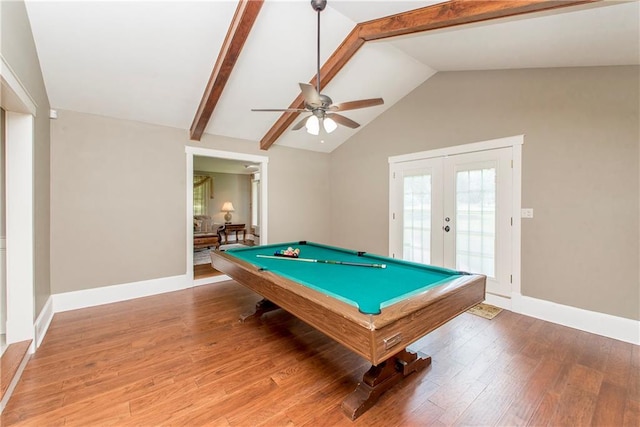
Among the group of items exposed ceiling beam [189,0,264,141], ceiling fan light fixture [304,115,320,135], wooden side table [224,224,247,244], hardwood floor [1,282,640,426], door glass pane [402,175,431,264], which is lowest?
hardwood floor [1,282,640,426]

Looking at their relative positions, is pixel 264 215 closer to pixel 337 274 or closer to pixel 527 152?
pixel 337 274

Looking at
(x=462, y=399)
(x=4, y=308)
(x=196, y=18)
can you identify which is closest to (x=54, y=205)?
(x=4, y=308)

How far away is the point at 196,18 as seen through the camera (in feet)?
8.05

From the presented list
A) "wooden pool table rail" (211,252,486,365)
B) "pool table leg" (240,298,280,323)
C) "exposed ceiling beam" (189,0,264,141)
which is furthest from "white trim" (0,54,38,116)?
"pool table leg" (240,298,280,323)

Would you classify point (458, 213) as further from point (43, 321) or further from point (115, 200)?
point (43, 321)

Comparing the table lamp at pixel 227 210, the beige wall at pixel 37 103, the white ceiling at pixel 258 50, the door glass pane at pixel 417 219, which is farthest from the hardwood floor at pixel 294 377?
the table lamp at pixel 227 210

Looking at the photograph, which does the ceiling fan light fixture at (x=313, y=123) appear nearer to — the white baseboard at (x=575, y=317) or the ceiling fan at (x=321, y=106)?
the ceiling fan at (x=321, y=106)

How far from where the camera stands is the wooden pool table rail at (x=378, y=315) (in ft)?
4.17

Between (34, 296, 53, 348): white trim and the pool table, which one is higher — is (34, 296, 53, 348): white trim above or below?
below

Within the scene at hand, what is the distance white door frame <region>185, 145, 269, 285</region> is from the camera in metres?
4.02

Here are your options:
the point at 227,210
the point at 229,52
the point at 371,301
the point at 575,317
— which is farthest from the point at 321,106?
the point at 227,210

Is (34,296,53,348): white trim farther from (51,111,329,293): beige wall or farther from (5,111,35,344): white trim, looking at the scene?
(51,111,329,293): beige wall

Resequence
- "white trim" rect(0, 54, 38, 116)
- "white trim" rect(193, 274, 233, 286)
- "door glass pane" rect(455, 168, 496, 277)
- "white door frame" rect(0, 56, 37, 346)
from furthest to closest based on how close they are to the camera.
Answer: "white trim" rect(193, 274, 233, 286), "door glass pane" rect(455, 168, 496, 277), "white door frame" rect(0, 56, 37, 346), "white trim" rect(0, 54, 38, 116)

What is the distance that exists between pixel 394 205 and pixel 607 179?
2.43 meters
